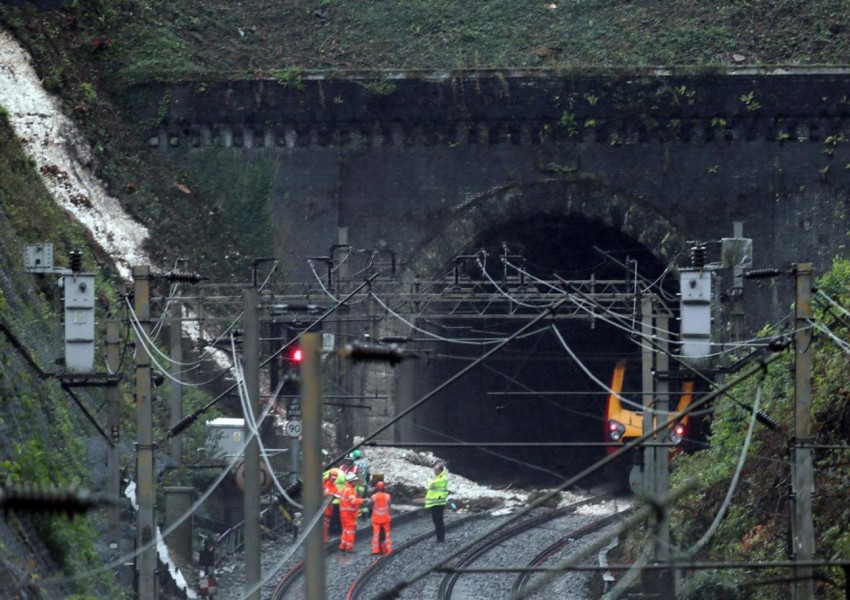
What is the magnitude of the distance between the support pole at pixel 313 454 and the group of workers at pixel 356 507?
13085 millimetres

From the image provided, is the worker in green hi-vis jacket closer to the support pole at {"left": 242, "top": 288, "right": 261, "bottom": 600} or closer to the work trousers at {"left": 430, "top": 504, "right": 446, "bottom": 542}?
the work trousers at {"left": 430, "top": 504, "right": 446, "bottom": 542}

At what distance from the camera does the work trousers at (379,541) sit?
76.7 feet

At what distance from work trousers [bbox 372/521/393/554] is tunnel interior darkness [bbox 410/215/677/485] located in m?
7.83

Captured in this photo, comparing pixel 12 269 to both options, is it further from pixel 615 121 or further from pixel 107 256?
pixel 615 121

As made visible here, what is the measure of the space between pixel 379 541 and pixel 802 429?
10.6m

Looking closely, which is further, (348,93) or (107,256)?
(348,93)

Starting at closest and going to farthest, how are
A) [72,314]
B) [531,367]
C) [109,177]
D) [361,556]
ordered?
[72,314] → [361,556] → [109,177] → [531,367]

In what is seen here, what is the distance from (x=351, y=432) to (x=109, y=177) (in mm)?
6963

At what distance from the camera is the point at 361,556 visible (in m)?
23.7

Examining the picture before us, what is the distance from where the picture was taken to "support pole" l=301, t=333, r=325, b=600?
8266 mm

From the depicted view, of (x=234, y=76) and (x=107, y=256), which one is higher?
(x=234, y=76)

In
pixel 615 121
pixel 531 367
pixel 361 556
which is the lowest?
pixel 361 556

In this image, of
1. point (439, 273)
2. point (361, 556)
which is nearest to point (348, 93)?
point (439, 273)

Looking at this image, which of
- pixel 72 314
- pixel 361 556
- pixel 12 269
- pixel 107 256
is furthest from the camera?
pixel 107 256
